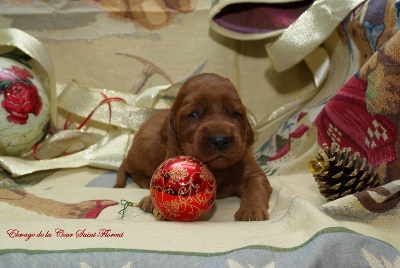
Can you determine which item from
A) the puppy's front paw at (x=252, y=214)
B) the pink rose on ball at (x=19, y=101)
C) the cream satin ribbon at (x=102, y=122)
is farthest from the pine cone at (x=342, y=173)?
the pink rose on ball at (x=19, y=101)

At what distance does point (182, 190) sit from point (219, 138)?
245mm

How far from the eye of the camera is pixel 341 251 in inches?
44.3

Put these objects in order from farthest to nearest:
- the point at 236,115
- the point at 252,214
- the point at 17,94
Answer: the point at 17,94
the point at 236,115
the point at 252,214

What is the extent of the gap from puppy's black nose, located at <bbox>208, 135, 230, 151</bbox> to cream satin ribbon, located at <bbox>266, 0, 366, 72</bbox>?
79 cm

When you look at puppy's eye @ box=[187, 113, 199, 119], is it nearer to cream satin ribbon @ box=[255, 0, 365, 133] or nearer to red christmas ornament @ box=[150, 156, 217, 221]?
red christmas ornament @ box=[150, 156, 217, 221]

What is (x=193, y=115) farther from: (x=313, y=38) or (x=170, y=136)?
(x=313, y=38)

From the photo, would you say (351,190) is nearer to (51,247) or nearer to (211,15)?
(51,247)

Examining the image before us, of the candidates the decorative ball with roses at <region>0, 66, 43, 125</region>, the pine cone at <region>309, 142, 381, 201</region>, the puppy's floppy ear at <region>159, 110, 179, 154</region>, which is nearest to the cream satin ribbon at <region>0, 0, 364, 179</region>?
the decorative ball with roses at <region>0, 66, 43, 125</region>

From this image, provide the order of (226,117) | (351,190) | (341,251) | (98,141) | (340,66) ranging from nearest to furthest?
(341,251) → (351,190) → (226,117) → (340,66) → (98,141)

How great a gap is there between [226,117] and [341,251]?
69 centimetres

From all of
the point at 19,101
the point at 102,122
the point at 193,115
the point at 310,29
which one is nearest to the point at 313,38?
the point at 310,29

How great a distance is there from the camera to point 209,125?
5.31 feet

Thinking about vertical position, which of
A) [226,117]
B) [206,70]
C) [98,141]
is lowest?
[98,141]

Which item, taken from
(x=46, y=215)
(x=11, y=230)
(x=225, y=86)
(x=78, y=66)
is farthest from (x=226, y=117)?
(x=78, y=66)
